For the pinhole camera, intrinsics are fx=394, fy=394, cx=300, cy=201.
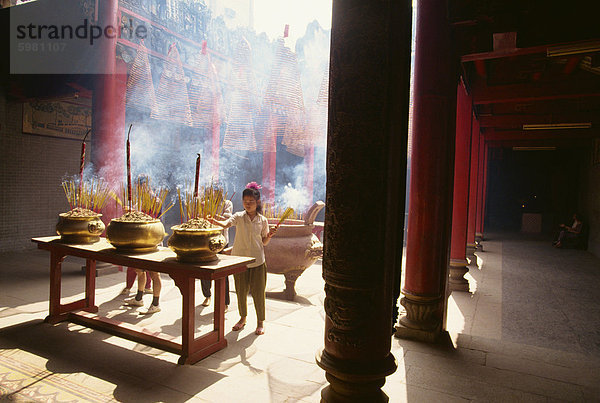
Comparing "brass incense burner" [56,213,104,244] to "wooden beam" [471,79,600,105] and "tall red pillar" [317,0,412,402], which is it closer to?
"tall red pillar" [317,0,412,402]

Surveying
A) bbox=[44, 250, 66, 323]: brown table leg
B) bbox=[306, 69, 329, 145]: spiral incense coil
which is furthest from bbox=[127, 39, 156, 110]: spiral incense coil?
bbox=[44, 250, 66, 323]: brown table leg

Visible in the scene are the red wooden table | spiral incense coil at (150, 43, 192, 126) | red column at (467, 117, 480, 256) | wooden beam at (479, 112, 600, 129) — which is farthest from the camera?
red column at (467, 117, 480, 256)

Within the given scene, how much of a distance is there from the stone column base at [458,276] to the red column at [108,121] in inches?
209

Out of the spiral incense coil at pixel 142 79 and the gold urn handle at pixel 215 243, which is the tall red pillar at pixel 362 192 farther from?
the spiral incense coil at pixel 142 79

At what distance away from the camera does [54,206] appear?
8.53 m

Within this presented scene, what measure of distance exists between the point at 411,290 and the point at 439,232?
601 mm

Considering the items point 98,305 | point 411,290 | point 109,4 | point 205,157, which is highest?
point 109,4

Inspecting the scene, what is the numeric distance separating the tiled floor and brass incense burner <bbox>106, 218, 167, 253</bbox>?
34.1 inches

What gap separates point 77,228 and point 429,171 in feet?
11.2

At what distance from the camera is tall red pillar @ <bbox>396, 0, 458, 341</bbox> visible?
3557 millimetres

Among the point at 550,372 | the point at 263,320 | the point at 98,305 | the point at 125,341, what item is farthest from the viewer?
the point at 98,305

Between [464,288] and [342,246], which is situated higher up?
[342,246]

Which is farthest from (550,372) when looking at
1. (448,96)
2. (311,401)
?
(448,96)

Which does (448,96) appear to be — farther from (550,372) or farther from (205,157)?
(205,157)
